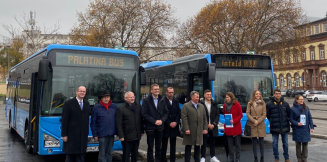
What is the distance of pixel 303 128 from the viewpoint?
7.07 m

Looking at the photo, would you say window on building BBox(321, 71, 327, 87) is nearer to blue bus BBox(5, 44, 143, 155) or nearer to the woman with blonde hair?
the woman with blonde hair

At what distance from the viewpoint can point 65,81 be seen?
23.0ft

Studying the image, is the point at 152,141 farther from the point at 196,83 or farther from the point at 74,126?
the point at 196,83

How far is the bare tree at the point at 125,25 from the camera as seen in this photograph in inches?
1355

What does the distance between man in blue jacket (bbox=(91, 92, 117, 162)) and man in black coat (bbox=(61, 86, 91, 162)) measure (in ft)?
1.26

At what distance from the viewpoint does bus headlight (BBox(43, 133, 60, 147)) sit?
6.83 metres

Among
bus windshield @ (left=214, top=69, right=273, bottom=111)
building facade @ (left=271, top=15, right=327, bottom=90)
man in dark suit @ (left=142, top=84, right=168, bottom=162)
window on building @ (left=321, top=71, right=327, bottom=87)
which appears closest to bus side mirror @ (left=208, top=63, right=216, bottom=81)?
bus windshield @ (left=214, top=69, right=273, bottom=111)

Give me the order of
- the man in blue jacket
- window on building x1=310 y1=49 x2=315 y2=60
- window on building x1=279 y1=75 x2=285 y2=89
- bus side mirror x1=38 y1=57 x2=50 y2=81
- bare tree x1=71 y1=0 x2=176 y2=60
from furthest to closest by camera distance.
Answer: window on building x1=279 y1=75 x2=285 y2=89 < window on building x1=310 y1=49 x2=315 y2=60 < bare tree x1=71 y1=0 x2=176 y2=60 < bus side mirror x1=38 y1=57 x2=50 y2=81 < the man in blue jacket

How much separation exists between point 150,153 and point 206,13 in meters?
31.8

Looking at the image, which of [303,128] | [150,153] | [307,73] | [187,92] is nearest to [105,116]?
[150,153]

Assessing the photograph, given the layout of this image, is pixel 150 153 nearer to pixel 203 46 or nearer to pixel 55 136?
pixel 55 136

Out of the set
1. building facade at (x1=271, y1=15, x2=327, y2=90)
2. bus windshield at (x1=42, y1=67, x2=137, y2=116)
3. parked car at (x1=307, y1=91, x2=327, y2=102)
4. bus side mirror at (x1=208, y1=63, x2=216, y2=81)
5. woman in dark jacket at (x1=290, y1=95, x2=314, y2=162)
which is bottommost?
parked car at (x1=307, y1=91, x2=327, y2=102)

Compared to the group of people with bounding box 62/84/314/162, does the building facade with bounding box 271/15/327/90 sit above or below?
above

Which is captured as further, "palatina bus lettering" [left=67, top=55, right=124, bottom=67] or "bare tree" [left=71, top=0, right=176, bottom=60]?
"bare tree" [left=71, top=0, right=176, bottom=60]
